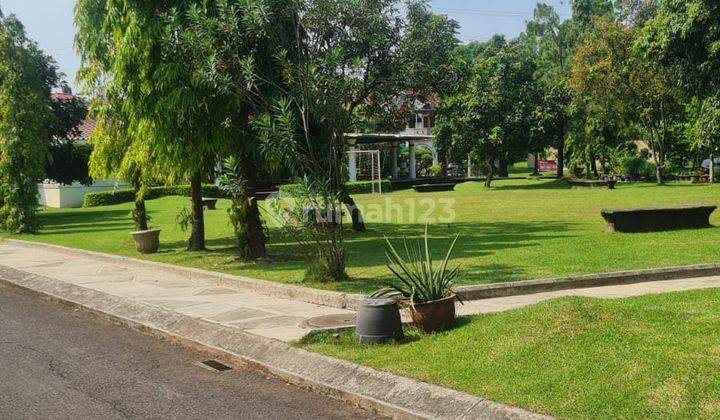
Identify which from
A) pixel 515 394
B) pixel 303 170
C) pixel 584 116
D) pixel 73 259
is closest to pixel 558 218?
pixel 303 170

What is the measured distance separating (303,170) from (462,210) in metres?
16.2

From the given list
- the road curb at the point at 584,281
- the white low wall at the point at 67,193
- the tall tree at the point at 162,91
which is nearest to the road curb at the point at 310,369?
the road curb at the point at 584,281

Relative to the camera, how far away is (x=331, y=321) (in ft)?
26.8

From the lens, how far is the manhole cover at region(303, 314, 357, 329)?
311 inches

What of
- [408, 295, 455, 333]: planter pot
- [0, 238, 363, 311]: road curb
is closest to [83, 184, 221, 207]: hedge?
[0, 238, 363, 311]: road curb

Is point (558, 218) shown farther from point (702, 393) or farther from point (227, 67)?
point (702, 393)

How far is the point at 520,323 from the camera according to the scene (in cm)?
642

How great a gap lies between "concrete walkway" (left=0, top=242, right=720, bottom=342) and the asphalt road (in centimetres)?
100

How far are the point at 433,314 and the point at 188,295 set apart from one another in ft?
16.8

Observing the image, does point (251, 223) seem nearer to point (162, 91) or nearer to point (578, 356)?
point (162, 91)

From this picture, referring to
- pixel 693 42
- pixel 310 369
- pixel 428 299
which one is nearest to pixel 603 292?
pixel 428 299

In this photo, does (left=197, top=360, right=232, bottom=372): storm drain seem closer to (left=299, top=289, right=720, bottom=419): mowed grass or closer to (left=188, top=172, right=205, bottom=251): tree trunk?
(left=299, top=289, right=720, bottom=419): mowed grass

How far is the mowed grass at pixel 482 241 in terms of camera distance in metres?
11.2

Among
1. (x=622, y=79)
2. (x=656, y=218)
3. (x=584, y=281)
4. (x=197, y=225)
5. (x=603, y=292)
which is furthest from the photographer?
(x=622, y=79)
